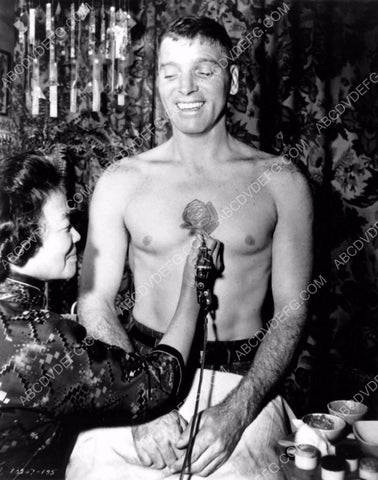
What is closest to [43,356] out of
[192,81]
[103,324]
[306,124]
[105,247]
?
[103,324]

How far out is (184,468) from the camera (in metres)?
1.07

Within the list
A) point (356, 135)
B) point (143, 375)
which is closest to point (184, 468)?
point (143, 375)

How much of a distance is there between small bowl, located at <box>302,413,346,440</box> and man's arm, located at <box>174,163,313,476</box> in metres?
0.17

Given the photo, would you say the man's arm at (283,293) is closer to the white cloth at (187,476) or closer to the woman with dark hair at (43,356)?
the white cloth at (187,476)

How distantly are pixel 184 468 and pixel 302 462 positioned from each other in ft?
0.89

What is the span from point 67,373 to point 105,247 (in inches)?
25.9

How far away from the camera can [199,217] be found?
1.44m

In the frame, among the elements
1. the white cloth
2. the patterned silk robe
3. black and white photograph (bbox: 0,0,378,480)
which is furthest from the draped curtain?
the patterned silk robe

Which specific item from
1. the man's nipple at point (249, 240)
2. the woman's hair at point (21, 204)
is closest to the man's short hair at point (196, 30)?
the man's nipple at point (249, 240)

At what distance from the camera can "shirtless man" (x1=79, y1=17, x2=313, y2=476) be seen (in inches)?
55.5

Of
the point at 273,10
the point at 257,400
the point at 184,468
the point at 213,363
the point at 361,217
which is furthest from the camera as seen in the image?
the point at 361,217

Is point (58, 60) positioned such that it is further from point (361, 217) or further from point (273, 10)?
point (361, 217)

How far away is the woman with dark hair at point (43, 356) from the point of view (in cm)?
86

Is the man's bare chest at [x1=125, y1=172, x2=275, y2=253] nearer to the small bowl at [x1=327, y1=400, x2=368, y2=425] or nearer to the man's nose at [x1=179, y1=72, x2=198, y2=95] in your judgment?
the man's nose at [x1=179, y1=72, x2=198, y2=95]
